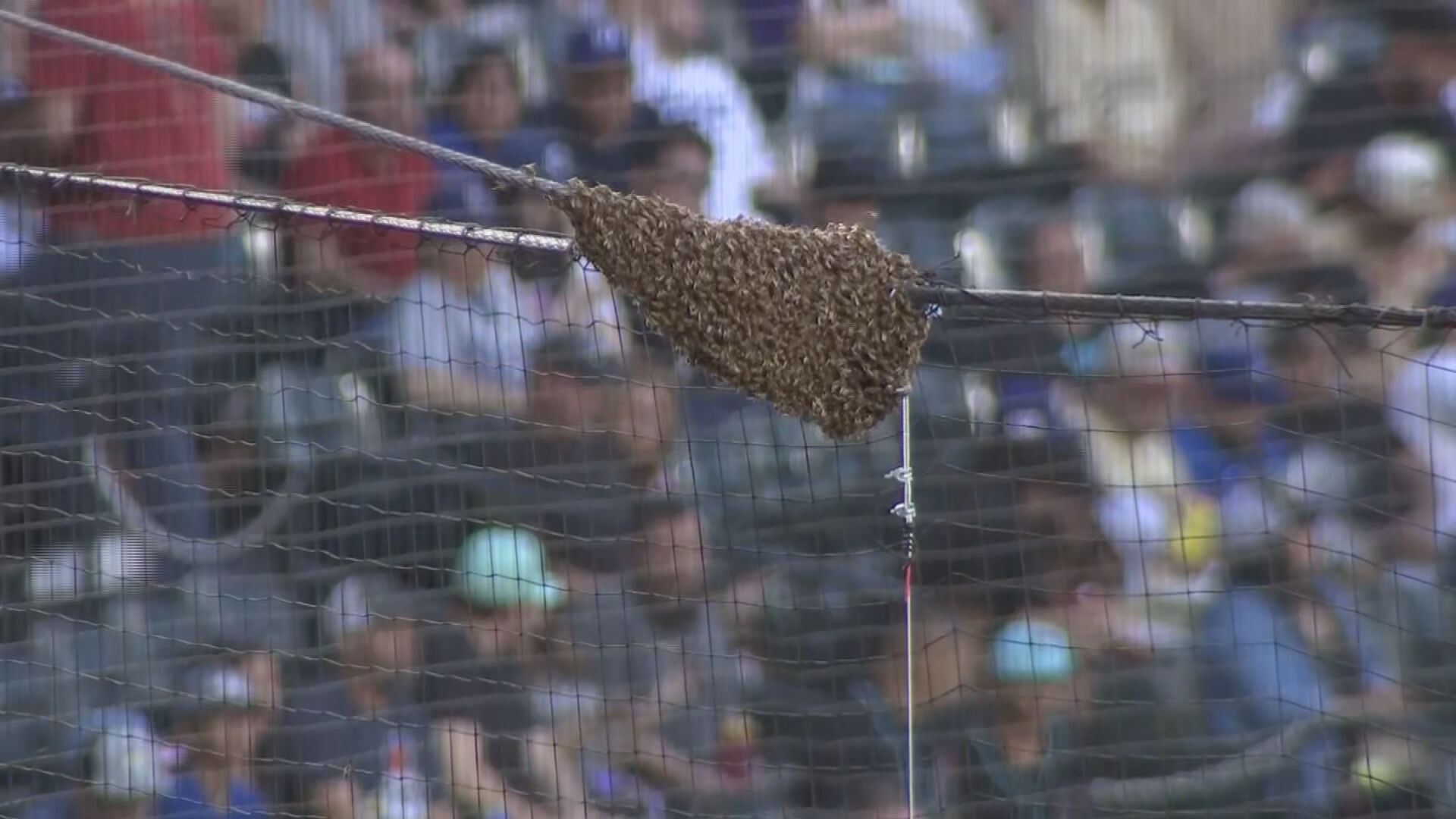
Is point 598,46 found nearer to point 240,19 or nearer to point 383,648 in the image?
point 240,19

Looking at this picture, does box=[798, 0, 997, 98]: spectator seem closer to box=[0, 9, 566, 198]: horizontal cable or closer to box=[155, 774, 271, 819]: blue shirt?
box=[0, 9, 566, 198]: horizontal cable

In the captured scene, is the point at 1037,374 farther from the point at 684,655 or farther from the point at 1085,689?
the point at 684,655

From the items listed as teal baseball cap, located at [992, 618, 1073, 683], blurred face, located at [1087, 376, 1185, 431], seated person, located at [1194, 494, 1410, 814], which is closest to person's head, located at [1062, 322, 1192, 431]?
blurred face, located at [1087, 376, 1185, 431]

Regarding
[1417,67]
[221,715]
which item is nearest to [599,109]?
[221,715]

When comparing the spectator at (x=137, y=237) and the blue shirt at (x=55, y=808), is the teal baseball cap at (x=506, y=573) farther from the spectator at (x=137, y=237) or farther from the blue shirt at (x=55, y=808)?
the blue shirt at (x=55, y=808)

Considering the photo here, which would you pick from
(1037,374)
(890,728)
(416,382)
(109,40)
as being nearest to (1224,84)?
(1037,374)
